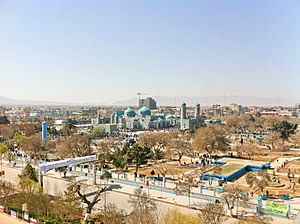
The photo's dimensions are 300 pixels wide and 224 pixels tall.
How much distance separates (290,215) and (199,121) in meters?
28.6

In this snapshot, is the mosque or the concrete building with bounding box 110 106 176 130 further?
the concrete building with bounding box 110 106 176 130

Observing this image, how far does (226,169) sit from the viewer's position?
1486cm

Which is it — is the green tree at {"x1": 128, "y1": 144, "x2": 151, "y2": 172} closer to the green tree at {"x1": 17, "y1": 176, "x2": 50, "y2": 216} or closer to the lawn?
the lawn

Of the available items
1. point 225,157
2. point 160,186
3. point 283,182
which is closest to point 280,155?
point 225,157

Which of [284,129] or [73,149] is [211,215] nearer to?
[73,149]

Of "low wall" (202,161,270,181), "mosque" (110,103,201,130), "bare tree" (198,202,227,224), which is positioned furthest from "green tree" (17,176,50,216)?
"mosque" (110,103,201,130)

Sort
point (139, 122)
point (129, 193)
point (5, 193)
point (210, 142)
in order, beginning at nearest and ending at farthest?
1. point (5, 193)
2. point (129, 193)
3. point (210, 142)
4. point (139, 122)

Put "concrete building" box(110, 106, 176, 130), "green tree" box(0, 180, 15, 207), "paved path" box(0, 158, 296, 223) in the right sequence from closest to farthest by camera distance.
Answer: "green tree" box(0, 180, 15, 207), "paved path" box(0, 158, 296, 223), "concrete building" box(110, 106, 176, 130)

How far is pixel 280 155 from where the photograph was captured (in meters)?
19.1

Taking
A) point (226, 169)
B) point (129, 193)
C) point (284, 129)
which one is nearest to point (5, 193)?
point (129, 193)

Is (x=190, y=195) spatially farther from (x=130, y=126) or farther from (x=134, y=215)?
(x=130, y=126)

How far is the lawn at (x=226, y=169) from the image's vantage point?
13.4 metres

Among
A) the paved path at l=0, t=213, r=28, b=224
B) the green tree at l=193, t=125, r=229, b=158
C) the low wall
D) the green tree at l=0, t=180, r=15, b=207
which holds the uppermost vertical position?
the green tree at l=193, t=125, r=229, b=158

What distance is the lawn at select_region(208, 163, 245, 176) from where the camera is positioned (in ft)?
43.8
